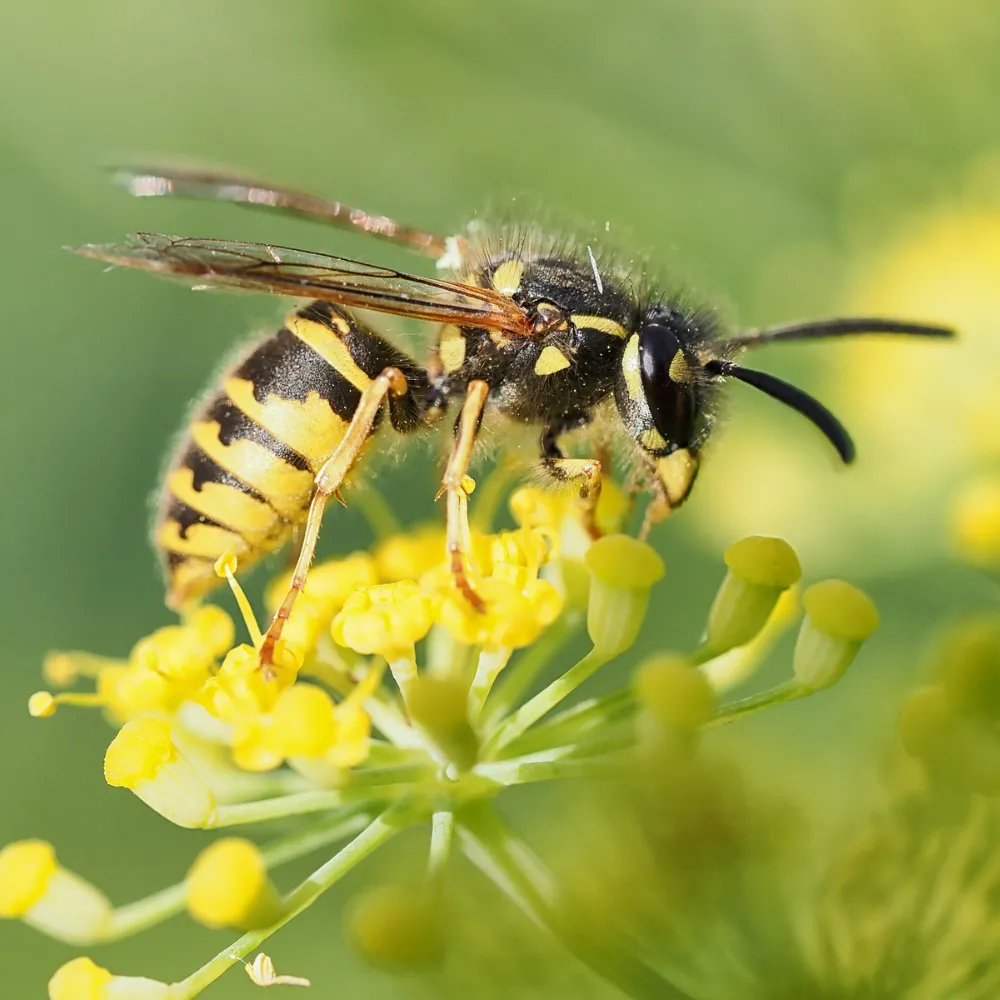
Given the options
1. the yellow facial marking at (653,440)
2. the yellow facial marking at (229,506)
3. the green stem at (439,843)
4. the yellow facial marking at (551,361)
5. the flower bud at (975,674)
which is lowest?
the green stem at (439,843)

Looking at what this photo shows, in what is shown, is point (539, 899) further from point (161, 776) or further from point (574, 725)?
point (161, 776)

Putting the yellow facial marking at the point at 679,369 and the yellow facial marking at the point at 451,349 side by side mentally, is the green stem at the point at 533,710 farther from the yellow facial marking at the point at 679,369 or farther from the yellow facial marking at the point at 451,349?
the yellow facial marking at the point at 451,349

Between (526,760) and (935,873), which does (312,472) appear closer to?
(526,760)

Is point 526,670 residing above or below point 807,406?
below

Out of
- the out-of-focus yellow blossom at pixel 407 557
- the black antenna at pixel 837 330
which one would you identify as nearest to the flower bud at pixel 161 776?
the out-of-focus yellow blossom at pixel 407 557

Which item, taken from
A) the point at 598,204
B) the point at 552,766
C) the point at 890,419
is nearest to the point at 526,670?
the point at 552,766

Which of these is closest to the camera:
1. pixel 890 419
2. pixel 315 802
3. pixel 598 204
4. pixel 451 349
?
pixel 315 802

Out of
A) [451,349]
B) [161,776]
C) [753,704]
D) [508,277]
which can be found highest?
[508,277]
